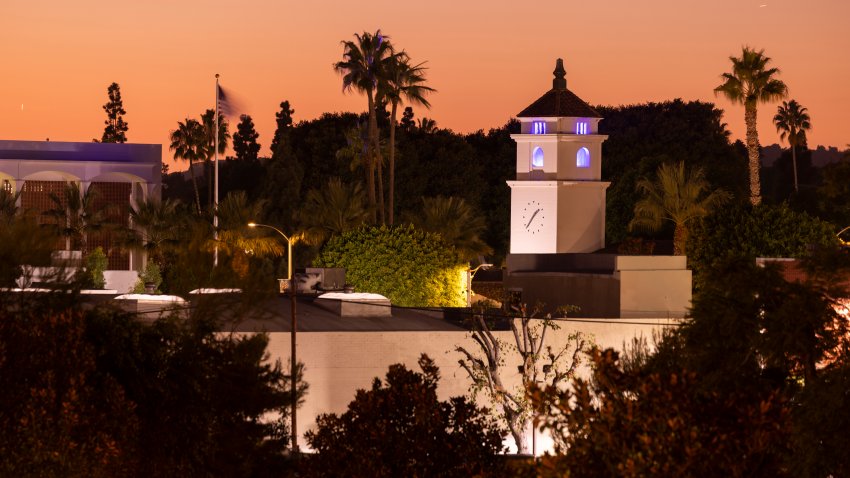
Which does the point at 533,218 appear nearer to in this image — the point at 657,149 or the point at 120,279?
the point at 120,279

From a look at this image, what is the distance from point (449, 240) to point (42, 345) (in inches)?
1688

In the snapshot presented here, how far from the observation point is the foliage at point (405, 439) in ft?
62.0

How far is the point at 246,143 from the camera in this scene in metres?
117

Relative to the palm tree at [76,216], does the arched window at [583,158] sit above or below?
above

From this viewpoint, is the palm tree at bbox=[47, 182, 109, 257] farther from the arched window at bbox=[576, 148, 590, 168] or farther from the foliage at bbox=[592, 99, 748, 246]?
the foliage at bbox=[592, 99, 748, 246]

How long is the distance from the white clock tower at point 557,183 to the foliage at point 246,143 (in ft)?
176

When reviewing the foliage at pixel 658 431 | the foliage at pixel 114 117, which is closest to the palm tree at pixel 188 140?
the foliage at pixel 114 117

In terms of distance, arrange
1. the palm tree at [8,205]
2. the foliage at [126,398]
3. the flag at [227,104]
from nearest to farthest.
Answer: the foliage at [126,398] < the flag at [227,104] < the palm tree at [8,205]

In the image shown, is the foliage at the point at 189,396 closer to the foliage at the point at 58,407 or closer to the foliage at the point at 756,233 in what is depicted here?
the foliage at the point at 58,407

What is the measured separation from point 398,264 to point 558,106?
12187 mm

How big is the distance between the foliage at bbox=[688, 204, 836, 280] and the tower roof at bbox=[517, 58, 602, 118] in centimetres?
1075

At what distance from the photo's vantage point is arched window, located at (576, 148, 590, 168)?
215ft

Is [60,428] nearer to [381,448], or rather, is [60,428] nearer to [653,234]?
[381,448]

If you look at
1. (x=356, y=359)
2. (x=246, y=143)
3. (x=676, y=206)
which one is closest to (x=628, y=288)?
(x=356, y=359)
